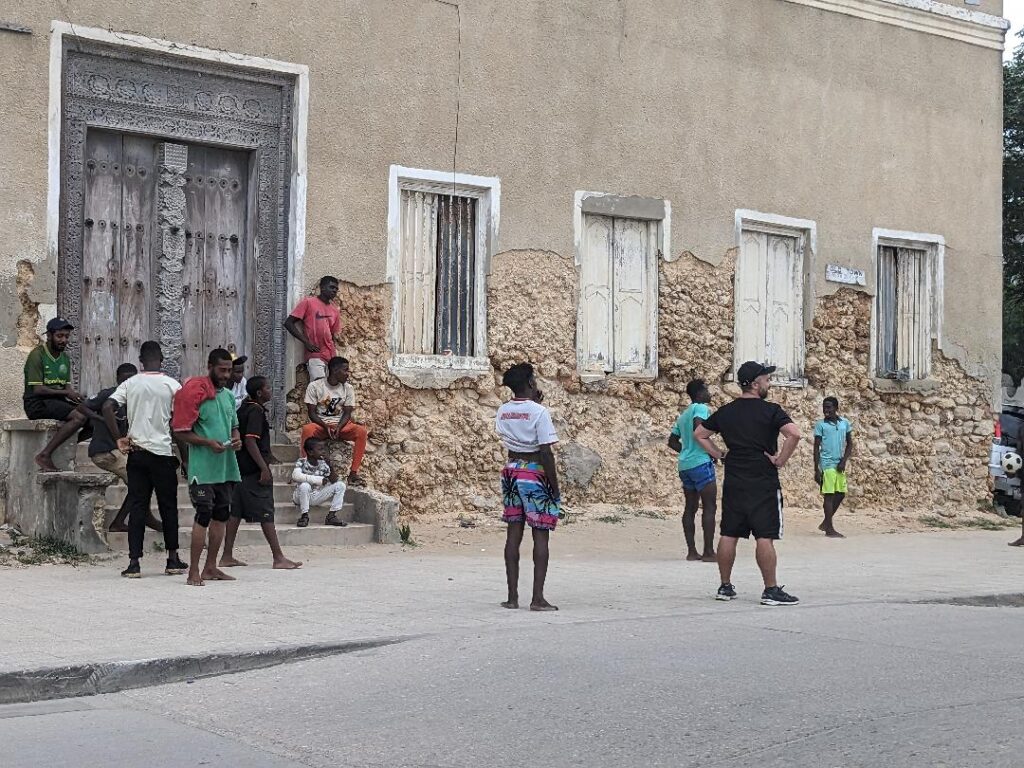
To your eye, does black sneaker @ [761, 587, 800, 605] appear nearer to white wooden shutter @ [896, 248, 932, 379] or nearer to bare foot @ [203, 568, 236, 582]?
bare foot @ [203, 568, 236, 582]

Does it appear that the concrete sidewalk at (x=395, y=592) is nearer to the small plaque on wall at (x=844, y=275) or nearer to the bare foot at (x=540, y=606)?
the bare foot at (x=540, y=606)

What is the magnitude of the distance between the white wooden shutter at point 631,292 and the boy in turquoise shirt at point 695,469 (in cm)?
347

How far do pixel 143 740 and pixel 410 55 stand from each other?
10295 millimetres

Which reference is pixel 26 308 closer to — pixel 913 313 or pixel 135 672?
pixel 135 672

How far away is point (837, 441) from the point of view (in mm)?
17750

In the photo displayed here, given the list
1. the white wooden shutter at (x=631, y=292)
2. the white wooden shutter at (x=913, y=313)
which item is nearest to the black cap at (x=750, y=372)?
the white wooden shutter at (x=631, y=292)

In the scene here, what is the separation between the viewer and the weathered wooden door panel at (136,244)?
46.7 feet

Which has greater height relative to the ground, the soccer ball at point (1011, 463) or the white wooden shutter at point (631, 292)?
the white wooden shutter at point (631, 292)

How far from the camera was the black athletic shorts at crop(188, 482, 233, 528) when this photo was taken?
10.9 m

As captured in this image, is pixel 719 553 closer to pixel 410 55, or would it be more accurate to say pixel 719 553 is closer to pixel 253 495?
pixel 253 495

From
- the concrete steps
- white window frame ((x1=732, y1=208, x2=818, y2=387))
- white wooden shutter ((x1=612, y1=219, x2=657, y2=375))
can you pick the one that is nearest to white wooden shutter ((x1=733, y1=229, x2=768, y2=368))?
white window frame ((x1=732, y1=208, x2=818, y2=387))

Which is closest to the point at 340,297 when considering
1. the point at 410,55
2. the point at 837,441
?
the point at 410,55

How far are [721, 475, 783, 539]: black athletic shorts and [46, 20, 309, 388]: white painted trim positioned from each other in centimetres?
568

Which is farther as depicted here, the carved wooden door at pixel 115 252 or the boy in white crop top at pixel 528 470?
the carved wooden door at pixel 115 252
